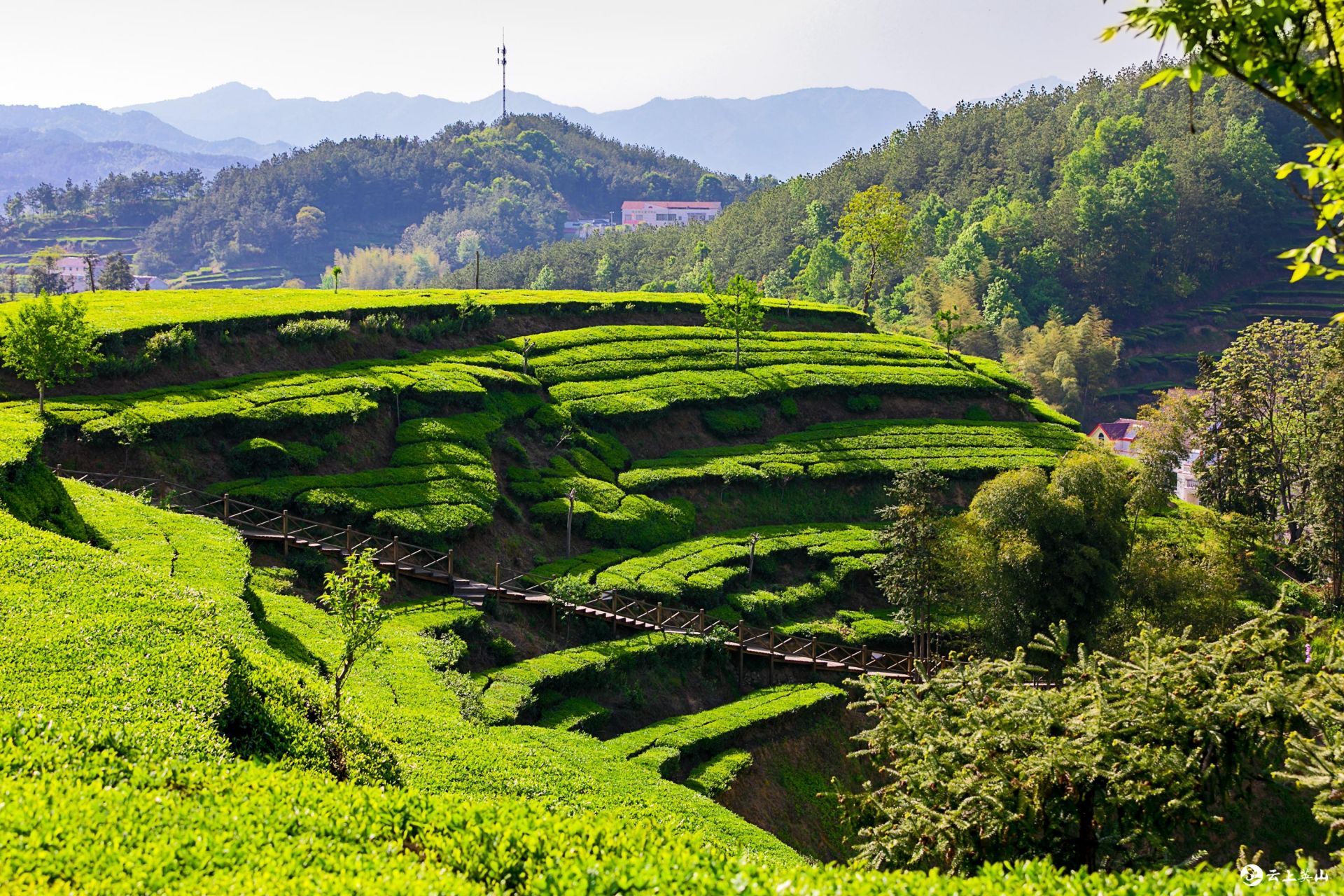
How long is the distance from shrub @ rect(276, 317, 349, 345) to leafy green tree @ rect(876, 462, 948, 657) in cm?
2452

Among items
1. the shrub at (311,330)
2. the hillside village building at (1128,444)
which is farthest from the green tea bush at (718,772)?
the hillside village building at (1128,444)

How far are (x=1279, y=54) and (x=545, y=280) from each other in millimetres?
122934

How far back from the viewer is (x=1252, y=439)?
157 feet

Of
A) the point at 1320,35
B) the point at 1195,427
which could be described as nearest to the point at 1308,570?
the point at 1195,427

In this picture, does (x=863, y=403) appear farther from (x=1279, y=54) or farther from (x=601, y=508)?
(x=1279, y=54)

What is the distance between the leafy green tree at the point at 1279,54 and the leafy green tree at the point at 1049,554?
898 inches

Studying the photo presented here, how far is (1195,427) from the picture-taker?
48000mm

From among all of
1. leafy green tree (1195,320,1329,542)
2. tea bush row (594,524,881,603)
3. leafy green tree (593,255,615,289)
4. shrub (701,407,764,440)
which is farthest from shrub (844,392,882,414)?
leafy green tree (593,255,615,289)

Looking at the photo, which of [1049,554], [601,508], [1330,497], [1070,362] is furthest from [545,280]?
[1049,554]

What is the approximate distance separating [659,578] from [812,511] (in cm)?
1116

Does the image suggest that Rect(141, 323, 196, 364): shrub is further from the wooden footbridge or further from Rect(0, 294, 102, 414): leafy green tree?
the wooden footbridge

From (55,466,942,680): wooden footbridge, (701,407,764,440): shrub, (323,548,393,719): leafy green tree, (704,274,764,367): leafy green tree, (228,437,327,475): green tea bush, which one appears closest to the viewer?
(323,548,393,719): leafy green tree

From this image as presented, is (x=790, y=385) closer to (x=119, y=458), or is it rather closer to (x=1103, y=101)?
(x=119, y=458)

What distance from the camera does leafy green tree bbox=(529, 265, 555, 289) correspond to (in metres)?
128
